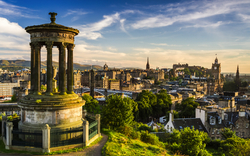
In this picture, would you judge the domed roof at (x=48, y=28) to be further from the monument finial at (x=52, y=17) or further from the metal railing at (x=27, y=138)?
the metal railing at (x=27, y=138)

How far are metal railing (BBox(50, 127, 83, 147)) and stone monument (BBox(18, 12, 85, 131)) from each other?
20.7 inches

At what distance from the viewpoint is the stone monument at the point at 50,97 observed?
15461mm

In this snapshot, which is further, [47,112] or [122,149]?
[47,112]

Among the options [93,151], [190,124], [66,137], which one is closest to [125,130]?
[93,151]

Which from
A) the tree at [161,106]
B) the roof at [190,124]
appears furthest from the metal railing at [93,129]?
the tree at [161,106]

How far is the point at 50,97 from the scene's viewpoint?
1590 cm

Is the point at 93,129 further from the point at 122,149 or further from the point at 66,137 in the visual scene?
the point at 122,149

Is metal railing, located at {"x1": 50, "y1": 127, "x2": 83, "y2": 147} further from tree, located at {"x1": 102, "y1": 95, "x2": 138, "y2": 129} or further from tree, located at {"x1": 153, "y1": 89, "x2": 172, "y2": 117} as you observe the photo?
tree, located at {"x1": 153, "y1": 89, "x2": 172, "y2": 117}

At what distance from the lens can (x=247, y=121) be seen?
40906 millimetres

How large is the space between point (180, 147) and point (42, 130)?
13.3 meters

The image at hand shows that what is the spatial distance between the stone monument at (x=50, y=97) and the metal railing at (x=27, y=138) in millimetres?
564

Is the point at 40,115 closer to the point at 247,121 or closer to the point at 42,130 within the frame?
the point at 42,130

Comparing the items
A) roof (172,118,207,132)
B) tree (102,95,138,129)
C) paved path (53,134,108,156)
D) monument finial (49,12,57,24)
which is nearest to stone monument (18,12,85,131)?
monument finial (49,12,57,24)

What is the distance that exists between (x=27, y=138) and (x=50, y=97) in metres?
3.26
